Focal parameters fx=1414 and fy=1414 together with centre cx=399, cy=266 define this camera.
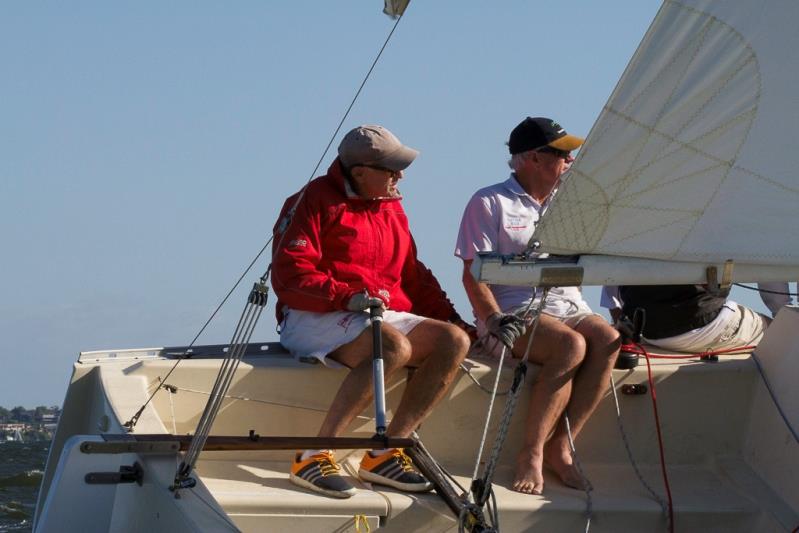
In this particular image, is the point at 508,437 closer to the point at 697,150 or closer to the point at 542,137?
the point at 542,137

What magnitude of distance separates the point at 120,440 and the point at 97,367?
1464 mm

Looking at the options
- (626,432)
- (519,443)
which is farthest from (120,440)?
(626,432)

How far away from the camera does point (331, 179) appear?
549cm

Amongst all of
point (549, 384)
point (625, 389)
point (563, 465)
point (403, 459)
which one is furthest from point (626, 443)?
point (403, 459)

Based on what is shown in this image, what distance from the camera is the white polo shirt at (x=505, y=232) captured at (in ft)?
18.1

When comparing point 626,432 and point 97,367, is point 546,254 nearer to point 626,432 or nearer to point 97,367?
point 626,432

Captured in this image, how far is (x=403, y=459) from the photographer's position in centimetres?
497

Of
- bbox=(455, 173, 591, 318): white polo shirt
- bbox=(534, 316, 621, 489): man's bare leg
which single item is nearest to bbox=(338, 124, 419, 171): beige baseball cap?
bbox=(455, 173, 591, 318): white polo shirt

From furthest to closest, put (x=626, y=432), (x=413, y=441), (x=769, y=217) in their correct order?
(x=626, y=432), (x=413, y=441), (x=769, y=217)

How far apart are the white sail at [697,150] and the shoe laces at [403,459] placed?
1243mm

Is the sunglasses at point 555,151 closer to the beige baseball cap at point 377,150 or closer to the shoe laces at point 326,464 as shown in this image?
the beige baseball cap at point 377,150

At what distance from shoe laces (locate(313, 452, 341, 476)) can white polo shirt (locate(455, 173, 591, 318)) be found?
1.04 m

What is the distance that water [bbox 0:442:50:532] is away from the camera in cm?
929

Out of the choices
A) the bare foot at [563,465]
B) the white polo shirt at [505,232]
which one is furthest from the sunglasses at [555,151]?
the bare foot at [563,465]
